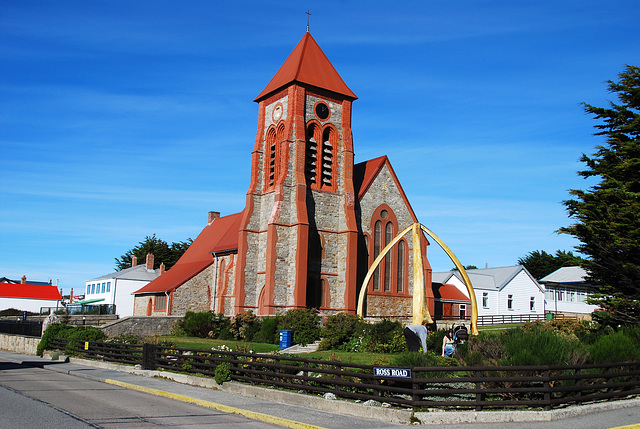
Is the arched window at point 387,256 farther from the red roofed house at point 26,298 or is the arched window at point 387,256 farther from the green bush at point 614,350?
the red roofed house at point 26,298

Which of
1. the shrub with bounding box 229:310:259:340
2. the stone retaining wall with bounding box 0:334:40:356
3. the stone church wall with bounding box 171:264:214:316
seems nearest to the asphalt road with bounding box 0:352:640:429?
the stone retaining wall with bounding box 0:334:40:356

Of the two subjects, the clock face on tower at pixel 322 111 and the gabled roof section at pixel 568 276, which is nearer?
the clock face on tower at pixel 322 111

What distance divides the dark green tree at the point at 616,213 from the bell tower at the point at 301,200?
15.5 meters

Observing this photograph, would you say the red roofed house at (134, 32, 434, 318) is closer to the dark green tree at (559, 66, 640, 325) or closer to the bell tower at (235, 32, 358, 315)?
the bell tower at (235, 32, 358, 315)

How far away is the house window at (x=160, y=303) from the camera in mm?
47406

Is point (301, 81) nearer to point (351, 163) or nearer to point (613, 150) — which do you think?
point (351, 163)

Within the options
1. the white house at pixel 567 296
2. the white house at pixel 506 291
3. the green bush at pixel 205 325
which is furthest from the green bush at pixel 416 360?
the white house at pixel 567 296

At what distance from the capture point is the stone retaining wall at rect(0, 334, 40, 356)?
32.6 metres

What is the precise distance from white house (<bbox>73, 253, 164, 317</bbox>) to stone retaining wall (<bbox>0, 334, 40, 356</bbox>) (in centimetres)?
2659

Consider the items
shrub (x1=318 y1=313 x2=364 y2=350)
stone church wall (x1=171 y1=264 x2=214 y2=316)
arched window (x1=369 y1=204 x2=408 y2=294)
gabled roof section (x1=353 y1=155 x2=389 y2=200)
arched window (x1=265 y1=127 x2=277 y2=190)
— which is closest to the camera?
shrub (x1=318 y1=313 x2=364 y2=350)

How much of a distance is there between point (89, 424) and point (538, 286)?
53.7 metres

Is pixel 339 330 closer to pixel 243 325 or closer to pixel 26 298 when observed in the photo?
pixel 243 325

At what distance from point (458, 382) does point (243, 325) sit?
2515 cm

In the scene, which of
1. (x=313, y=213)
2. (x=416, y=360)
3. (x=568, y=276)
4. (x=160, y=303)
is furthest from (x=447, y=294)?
(x=416, y=360)
